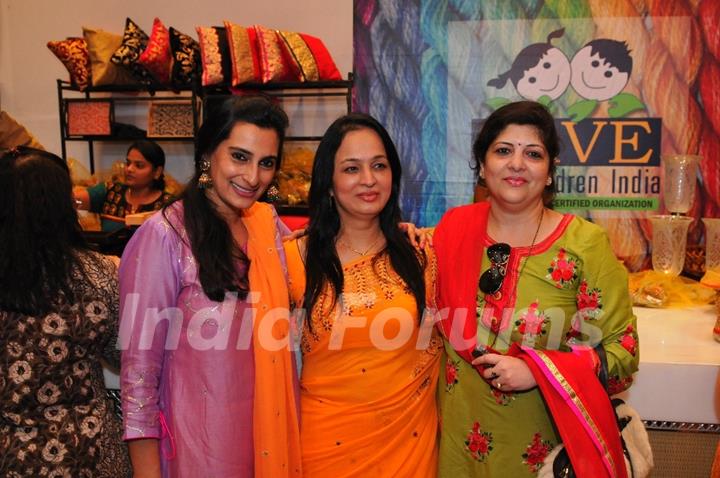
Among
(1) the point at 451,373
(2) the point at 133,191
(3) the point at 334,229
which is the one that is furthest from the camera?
(2) the point at 133,191

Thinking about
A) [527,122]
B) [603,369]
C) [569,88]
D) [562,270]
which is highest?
[569,88]

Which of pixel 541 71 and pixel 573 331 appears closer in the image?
pixel 573 331

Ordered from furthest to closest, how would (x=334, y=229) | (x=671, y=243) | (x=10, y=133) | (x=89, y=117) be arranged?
(x=89, y=117) → (x=10, y=133) → (x=671, y=243) → (x=334, y=229)

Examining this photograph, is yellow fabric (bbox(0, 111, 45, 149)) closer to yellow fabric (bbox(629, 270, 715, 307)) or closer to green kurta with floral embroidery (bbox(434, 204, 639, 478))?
green kurta with floral embroidery (bbox(434, 204, 639, 478))

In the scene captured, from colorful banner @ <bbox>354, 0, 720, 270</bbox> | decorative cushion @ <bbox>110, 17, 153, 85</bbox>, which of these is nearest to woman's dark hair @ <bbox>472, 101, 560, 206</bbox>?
colorful banner @ <bbox>354, 0, 720, 270</bbox>

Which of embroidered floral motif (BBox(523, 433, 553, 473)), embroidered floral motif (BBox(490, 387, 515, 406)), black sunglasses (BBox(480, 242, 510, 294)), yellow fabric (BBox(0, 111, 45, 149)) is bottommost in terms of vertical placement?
embroidered floral motif (BBox(523, 433, 553, 473))

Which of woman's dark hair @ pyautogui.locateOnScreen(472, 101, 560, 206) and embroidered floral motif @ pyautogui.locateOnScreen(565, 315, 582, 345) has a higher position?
woman's dark hair @ pyautogui.locateOnScreen(472, 101, 560, 206)

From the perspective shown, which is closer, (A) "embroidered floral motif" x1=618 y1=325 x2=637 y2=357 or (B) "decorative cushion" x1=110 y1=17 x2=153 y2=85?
(A) "embroidered floral motif" x1=618 y1=325 x2=637 y2=357

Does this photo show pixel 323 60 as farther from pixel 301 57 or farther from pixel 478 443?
pixel 478 443

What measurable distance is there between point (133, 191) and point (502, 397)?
3174 mm

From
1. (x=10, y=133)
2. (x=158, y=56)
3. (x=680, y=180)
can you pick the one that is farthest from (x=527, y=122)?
(x=158, y=56)

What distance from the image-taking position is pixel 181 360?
4.84 ft

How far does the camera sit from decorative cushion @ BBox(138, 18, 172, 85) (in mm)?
3830

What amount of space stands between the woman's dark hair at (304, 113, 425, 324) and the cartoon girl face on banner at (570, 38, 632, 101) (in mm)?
2369
